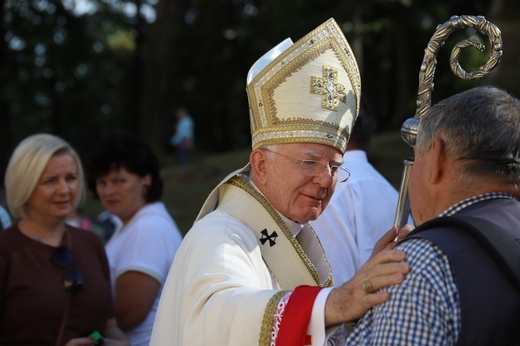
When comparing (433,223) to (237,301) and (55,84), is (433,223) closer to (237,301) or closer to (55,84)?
(237,301)

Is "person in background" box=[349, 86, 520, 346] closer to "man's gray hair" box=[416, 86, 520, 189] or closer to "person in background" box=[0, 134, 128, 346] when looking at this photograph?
"man's gray hair" box=[416, 86, 520, 189]

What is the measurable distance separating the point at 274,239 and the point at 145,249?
1885 mm

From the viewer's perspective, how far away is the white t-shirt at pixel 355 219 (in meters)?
4.46

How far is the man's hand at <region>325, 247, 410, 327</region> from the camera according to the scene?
2.45 m

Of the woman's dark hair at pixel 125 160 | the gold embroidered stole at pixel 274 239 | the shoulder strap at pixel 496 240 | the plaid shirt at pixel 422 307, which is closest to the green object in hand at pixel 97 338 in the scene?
the woman's dark hair at pixel 125 160

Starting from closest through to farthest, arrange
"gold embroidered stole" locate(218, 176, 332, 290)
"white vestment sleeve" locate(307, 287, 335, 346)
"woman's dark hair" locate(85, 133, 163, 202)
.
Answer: "white vestment sleeve" locate(307, 287, 335, 346) → "gold embroidered stole" locate(218, 176, 332, 290) → "woman's dark hair" locate(85, 133, 163, 202)

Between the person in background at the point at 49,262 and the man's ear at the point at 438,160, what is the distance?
2485mm

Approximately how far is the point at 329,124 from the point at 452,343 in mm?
1347

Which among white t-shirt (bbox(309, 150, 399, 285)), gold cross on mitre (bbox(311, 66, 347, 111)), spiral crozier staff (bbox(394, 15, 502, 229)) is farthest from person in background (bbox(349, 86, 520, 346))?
white t-shirt (bbox(309, 150, 399, 285))

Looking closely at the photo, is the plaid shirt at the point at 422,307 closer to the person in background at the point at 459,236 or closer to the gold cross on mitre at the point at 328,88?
the person in background at the point at 459,236

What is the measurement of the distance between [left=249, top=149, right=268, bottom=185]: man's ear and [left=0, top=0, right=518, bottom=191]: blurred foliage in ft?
51.6

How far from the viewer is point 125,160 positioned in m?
5.66

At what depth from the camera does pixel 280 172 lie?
137 inches

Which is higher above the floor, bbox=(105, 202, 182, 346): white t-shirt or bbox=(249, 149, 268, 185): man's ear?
bbox=(249, 149, 268, 185): man's ear
